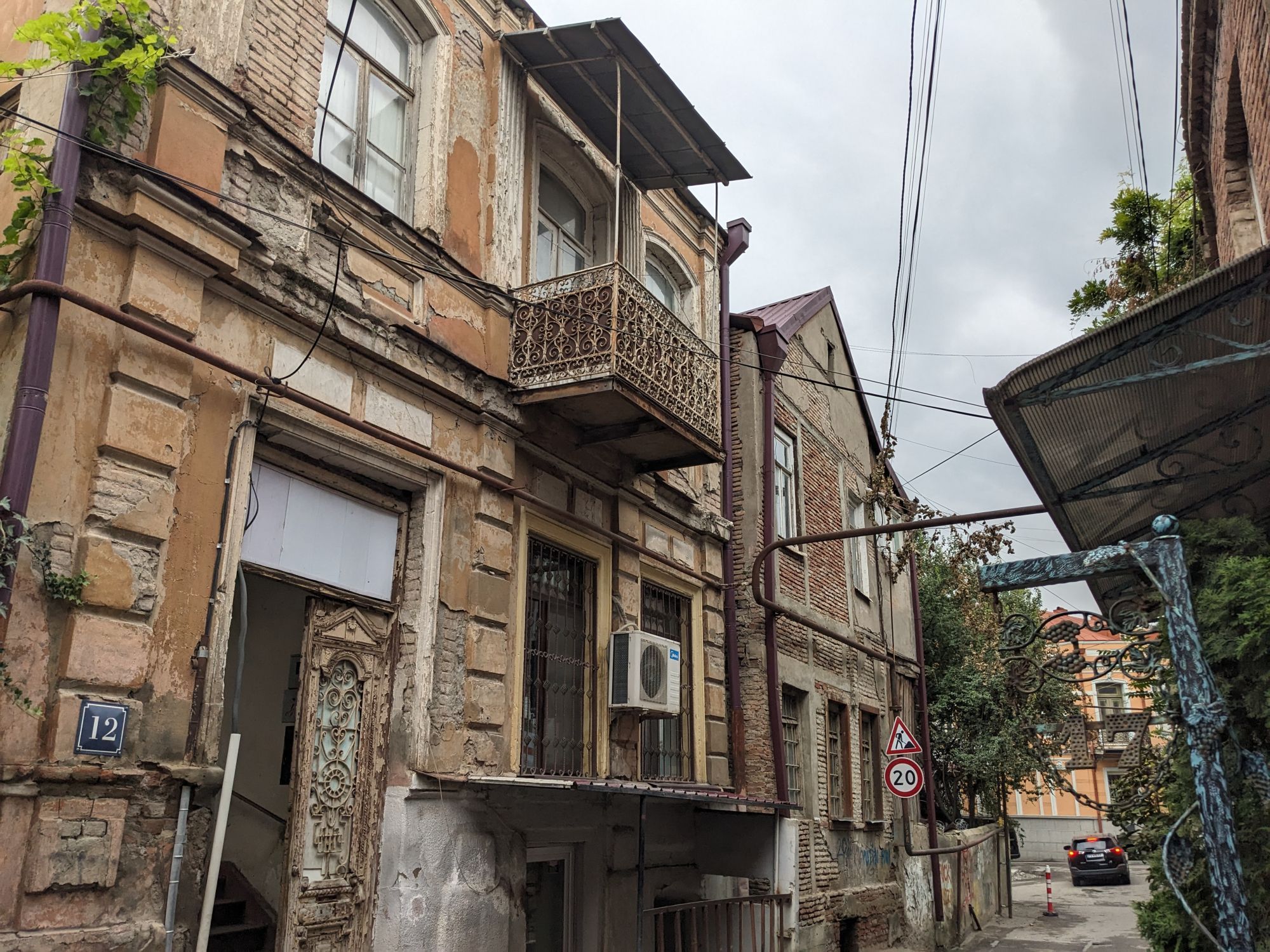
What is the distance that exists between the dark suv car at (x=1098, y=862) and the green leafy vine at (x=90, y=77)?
105 ft

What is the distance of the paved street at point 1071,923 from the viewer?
16.7m

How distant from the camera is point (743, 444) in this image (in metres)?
13.3

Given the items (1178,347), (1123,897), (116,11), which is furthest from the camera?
(1123,897)

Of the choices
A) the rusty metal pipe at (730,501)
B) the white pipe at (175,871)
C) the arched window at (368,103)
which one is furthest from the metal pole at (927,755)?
the white pipe at (175,871)

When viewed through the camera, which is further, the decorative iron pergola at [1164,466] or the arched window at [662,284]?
the arched window at [662,284]

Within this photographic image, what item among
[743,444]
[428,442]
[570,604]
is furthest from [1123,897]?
[428,442]

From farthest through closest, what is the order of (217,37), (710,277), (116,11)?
(710,277) < (217,37) < (116,11)

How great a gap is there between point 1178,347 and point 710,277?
8.79 metres

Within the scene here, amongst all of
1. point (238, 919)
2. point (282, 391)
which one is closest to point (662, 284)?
point (282, 391)

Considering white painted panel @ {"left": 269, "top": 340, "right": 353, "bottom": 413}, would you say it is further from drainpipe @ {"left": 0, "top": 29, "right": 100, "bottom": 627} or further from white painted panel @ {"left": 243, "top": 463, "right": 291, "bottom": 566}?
drainpipe @ {"left": 0, "top": 29, "right": 100, "bottom": 627}

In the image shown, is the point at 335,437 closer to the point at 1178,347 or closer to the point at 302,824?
the point at 302,824

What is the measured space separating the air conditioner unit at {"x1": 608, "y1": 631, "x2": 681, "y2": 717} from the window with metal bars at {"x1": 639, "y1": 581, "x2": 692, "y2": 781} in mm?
598

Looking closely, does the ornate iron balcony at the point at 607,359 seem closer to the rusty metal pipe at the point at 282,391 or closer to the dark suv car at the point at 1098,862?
the rusty metal pipe at the point at 282,391

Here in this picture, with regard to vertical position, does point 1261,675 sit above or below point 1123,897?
above
